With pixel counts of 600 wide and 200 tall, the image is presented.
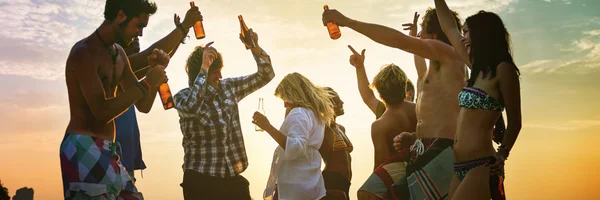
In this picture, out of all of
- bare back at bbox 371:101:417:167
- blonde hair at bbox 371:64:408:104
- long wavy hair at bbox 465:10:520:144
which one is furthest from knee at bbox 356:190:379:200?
long wavy hair at bbox 465:10:520:144

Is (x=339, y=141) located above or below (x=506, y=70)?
below

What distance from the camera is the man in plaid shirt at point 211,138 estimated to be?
7199mm

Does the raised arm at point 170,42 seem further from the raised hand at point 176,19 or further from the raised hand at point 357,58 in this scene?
the raised hand at point 357,58

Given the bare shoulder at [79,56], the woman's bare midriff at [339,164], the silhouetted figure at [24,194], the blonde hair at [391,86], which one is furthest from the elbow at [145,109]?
the silhouetted figure at [24,194]

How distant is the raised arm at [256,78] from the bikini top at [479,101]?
348 cm

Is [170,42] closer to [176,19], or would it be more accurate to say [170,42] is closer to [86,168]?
[176,19]

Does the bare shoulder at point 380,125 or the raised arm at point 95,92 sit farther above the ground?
the raised arm at point 95,92

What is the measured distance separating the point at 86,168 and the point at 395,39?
2593 mm

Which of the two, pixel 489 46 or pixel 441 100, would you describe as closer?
pixel 489 46

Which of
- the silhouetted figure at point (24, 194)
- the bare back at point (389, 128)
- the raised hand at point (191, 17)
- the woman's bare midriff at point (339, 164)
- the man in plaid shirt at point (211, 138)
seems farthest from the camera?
the silhouetted figure at point (24, 194)

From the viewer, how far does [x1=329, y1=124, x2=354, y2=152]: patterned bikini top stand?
25.0 feet

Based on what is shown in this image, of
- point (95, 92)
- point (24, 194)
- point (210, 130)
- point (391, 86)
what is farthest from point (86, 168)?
point (24, 194)

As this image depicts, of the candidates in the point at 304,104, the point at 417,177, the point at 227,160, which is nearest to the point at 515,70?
the point at 417,177

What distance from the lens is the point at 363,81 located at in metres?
7.73
